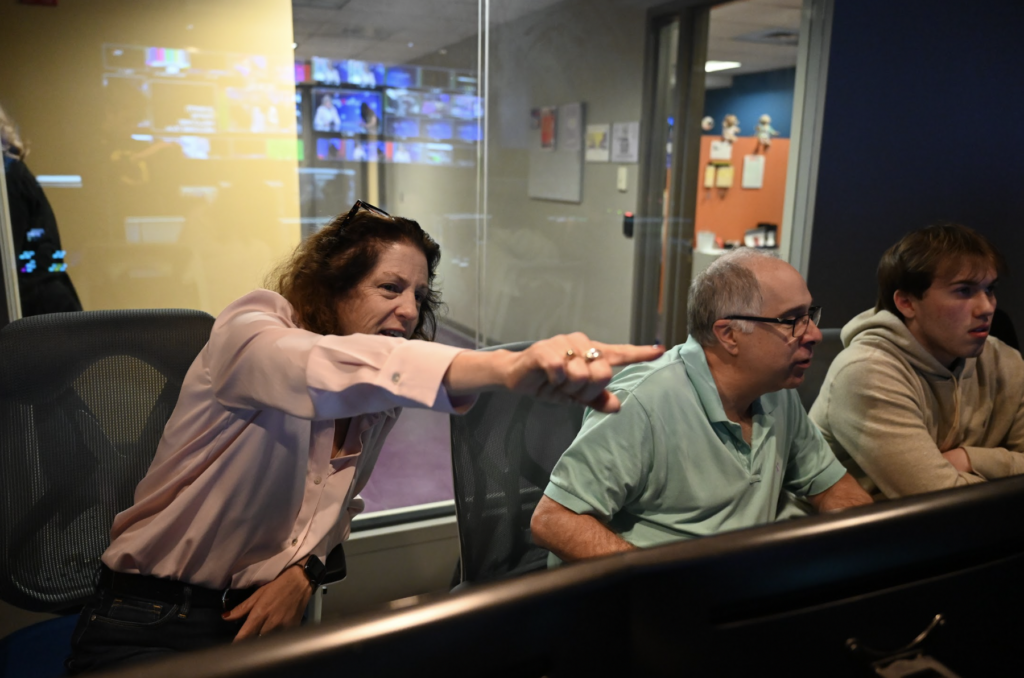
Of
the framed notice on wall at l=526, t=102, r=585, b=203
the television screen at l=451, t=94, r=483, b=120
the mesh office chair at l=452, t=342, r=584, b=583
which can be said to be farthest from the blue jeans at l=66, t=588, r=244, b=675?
the framed notice on wall at l=526, t=102, r=585, b=203

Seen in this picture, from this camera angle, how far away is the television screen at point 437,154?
110 inches

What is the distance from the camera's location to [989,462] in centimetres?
166

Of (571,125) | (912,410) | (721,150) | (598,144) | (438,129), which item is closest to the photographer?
(912,410)

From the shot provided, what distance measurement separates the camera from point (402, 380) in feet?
2.51

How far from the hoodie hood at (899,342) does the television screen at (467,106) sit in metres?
1.73

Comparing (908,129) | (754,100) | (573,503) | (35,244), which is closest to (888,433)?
(573,503)

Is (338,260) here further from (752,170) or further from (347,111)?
(752,170)

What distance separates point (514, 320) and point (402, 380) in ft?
8.23

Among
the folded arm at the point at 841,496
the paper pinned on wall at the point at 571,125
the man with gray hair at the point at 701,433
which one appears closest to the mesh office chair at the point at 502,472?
the man with gray hair at the point at 701,433

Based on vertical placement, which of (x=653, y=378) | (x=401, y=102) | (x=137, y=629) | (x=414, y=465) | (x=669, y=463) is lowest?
(x=414, y=465)

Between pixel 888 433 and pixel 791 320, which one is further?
pixel 888 433

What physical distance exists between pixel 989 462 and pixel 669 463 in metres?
0.87

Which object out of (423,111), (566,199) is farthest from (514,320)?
(423,111)

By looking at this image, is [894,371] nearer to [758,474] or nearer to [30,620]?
[758,474]
